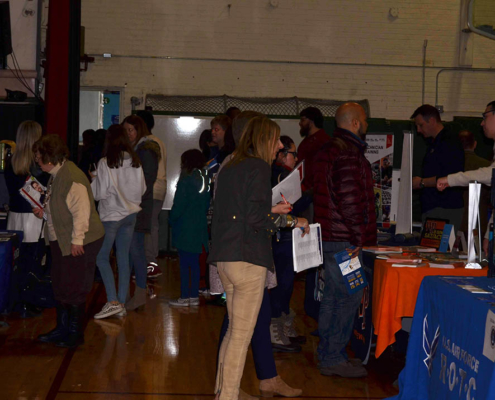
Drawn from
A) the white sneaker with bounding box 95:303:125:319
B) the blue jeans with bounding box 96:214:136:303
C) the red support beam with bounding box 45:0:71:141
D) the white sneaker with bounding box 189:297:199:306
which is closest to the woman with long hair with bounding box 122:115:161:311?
the blue jeans with bounding box 96:214:136:303

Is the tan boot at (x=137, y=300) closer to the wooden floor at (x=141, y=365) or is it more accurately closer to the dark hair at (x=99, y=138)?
the wooden floor at (x=141, y=365)

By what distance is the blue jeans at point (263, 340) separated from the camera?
3135 millimetres

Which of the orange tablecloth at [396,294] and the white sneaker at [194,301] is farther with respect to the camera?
the white sneaker at [194,301]

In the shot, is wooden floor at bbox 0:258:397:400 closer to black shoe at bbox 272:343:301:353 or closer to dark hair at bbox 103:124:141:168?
black shoe at bbox 272:343:301:353

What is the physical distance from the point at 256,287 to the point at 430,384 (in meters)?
0.85

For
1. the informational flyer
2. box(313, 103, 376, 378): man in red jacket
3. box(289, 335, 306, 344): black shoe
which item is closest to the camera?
box(313, 103, 376, 378): man in red jacket

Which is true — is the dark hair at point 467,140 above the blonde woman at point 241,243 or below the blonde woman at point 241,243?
above

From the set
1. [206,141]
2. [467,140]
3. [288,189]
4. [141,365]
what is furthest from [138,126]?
[467,140]

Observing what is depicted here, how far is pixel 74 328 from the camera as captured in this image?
4.23 meters

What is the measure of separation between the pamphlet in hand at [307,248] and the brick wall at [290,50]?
Result: 658cm

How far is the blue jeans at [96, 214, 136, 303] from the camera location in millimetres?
4883

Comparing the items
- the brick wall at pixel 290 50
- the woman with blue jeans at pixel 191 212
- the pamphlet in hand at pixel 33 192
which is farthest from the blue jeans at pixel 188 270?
the brick wall at pixel 290 50

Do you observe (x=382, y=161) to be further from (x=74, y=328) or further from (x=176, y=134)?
(x=74, y=328)

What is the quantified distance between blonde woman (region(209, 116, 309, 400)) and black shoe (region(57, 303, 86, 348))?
160 centimetres
